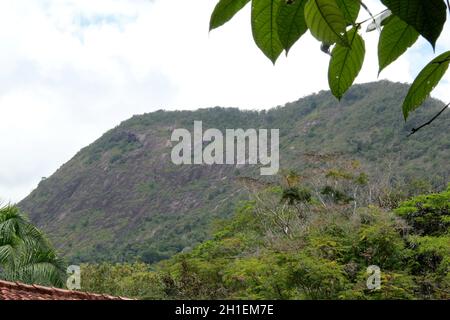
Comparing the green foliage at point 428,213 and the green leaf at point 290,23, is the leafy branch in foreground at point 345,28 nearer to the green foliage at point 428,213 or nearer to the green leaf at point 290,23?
the green leaf at point 290,23

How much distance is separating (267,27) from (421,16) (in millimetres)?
97

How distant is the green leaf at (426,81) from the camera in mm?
354

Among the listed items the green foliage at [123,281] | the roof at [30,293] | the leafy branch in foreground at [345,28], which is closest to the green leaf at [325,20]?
the leafy branch in foreground at [345,28]

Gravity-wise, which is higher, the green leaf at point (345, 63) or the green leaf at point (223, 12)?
the green leaf at point (223, 12)

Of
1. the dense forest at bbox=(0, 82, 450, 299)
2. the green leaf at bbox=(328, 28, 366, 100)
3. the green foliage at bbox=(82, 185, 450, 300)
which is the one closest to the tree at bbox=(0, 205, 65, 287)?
the dense forest at bbox=(0, 82, 450, 299)

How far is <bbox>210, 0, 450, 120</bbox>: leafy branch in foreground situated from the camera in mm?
258

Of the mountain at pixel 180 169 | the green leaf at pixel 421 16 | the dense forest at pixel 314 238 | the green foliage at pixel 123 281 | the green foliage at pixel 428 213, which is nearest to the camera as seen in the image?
the green leaf at pixel 421 16

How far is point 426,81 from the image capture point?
36 cm

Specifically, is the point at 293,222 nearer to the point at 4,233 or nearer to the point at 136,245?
the point at 4,233

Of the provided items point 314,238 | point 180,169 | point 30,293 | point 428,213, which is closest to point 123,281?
point 314,238

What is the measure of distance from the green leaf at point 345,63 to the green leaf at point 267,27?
0.04 m
